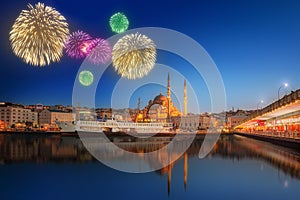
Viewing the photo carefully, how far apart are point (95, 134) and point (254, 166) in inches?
2553

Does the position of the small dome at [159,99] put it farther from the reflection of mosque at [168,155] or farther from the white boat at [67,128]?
the reflection of mosque at [168,155]

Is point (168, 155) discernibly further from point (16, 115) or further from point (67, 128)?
point (16, 115)

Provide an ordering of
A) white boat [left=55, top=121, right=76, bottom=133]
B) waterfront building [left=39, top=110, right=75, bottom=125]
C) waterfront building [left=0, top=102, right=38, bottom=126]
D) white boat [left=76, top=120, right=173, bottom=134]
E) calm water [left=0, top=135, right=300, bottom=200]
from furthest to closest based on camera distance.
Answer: waterfront building [left=39, top=110, right=75, bottom=125], waterfront building [left=0, top=102, right=38, bottom=126], white boat [left=55, top=121, right=76, bottom=133], white boat [left=76, top=120, right=173, bottom=134], calm water [left=0, top=135, right=300, bottom=200]

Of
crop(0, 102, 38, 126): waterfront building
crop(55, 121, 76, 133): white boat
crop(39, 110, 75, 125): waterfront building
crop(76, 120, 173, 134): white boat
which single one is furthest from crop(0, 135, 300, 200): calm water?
crop(39, 110, 75, 125): waterfront building

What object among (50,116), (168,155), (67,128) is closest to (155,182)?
(168,155)

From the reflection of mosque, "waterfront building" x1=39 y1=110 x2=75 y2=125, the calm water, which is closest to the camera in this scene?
the calm water

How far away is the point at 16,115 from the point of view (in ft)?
494

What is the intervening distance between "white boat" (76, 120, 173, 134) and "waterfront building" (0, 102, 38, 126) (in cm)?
6822

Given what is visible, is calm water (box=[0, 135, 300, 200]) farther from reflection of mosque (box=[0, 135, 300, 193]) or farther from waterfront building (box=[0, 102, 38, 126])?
waterfront building (box=[0, 102, 38, 126])

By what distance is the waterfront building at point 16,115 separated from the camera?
478 ft

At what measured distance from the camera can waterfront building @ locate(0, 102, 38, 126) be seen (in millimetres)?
145625

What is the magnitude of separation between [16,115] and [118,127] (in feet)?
252

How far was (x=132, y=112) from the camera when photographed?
17875 centimetres

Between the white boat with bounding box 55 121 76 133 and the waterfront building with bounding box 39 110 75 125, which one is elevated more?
the waterfront building with bounding box 39 110 75 125
